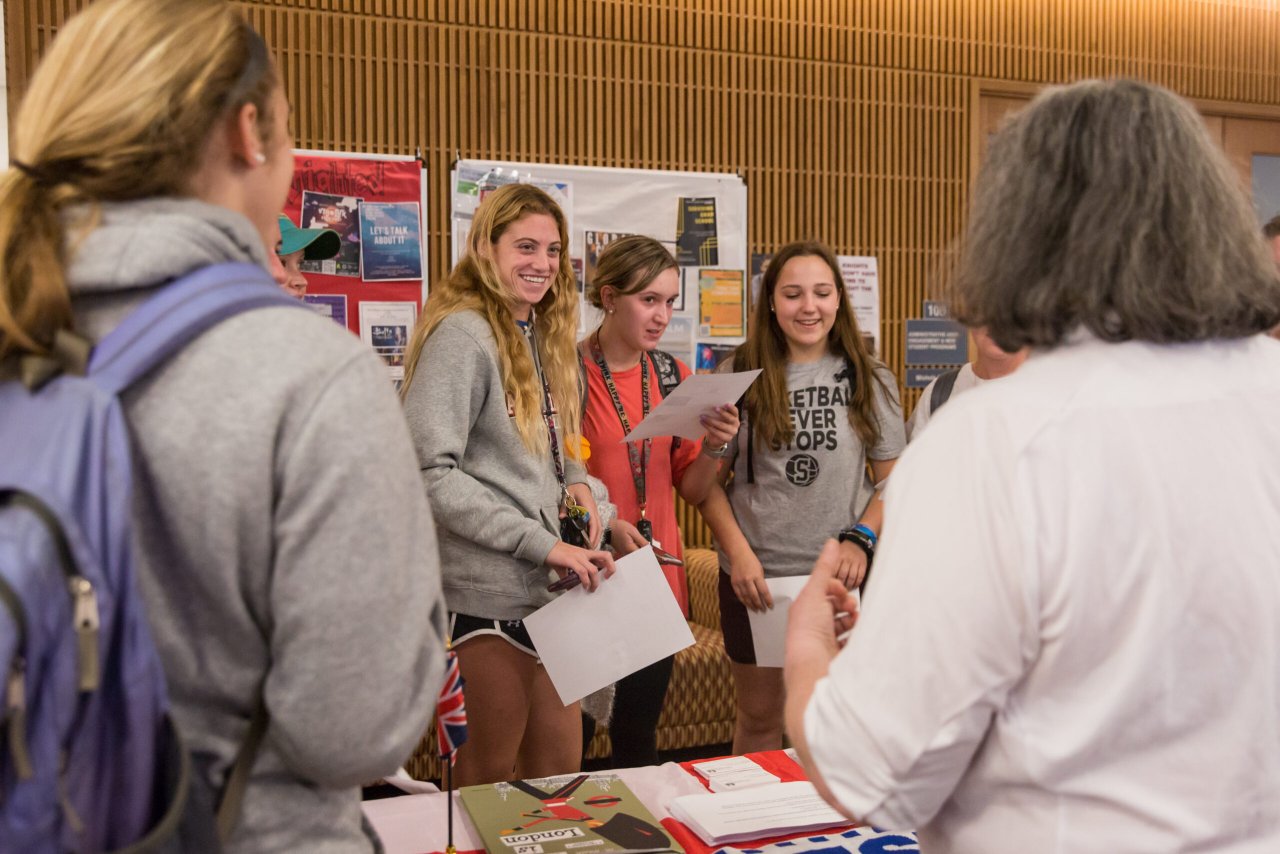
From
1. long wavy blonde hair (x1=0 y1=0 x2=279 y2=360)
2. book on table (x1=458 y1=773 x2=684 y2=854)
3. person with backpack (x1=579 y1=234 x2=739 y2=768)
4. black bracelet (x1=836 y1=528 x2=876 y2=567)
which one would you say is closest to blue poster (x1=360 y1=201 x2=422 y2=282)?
person with backpack (x1=579 y1=234 x2=739 y2=768)

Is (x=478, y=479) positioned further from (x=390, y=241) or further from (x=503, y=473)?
(x=390, y=241)

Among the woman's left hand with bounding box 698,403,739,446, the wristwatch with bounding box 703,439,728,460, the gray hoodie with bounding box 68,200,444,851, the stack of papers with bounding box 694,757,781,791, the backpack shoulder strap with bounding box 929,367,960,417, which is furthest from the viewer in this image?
the backpack shoulder strap with bounding box 929,367,960,417

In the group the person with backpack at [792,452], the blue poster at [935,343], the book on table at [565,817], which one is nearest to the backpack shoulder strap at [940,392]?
the person with backpack at [792,452]

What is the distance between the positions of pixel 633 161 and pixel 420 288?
1141 millimetres

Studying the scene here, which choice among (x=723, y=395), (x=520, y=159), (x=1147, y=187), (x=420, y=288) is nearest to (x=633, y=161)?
(x=520, y=159)

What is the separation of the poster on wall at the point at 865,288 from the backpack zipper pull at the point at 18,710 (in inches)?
197

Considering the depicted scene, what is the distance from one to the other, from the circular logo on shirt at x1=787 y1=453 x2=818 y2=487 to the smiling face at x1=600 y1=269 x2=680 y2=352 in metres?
0.54

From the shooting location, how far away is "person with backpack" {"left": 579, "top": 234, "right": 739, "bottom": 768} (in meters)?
3.20

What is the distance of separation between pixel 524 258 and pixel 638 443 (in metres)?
0.70

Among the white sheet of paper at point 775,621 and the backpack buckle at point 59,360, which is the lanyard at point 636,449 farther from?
the backpack buckle at point 59,360

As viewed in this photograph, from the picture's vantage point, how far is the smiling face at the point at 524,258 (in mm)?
2840

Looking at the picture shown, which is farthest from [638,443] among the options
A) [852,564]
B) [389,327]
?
[389,327]

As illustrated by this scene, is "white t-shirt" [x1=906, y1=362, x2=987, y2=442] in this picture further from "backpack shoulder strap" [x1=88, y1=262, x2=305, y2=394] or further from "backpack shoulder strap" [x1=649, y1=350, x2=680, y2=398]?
"backpack shoulder strap" [x1=88, y1=262, x2=305, y2=394]

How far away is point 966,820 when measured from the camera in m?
1.18
